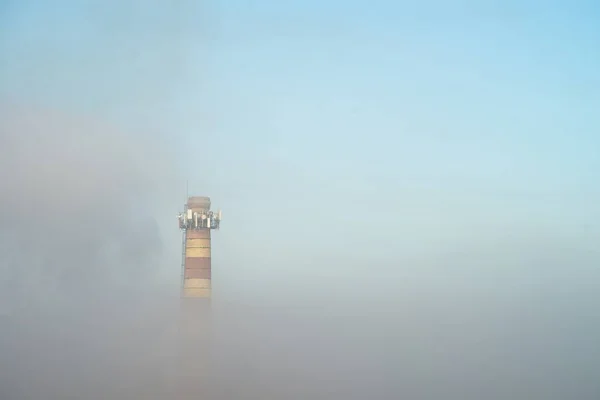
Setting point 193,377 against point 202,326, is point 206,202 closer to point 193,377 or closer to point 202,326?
point 202,326

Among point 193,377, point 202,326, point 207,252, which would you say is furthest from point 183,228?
point 193,377

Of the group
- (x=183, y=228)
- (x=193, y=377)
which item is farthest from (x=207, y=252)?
(x=193, y=377)

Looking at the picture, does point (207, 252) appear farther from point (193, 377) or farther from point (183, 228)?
point (193, 377)

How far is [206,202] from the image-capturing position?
47.5 m

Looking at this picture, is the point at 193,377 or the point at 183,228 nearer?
the point at 193,377

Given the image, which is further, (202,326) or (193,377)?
(202,326)

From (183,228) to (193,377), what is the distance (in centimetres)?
924

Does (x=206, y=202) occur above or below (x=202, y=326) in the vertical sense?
above

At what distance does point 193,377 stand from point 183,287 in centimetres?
641

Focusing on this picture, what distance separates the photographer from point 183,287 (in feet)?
156

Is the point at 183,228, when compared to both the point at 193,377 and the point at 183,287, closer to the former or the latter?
the point at 183,287

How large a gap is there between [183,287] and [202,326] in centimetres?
257

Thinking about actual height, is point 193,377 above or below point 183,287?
below

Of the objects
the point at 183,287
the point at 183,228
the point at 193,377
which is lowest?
the point at 193,377
